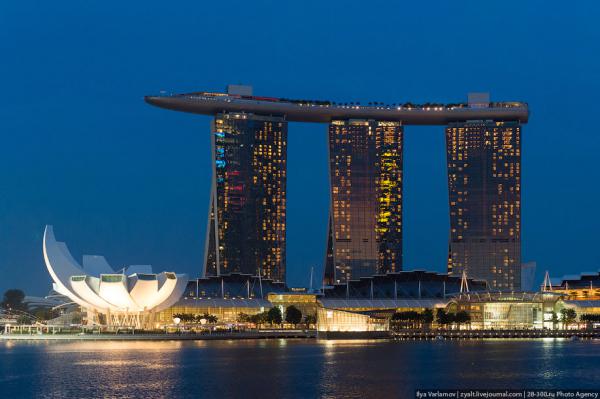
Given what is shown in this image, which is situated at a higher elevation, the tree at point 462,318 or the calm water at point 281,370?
the tree at point 462,318

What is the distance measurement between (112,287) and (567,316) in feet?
238

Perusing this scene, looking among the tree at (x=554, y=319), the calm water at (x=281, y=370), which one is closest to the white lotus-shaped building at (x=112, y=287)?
the calm water at (x=281, y=370)

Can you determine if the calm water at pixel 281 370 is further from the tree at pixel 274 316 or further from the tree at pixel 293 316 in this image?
the tree at pixel 293 316

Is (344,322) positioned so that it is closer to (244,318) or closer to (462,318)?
(462,318)

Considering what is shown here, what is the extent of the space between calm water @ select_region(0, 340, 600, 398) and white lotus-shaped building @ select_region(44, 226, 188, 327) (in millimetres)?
21550

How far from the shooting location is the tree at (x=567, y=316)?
168 metres

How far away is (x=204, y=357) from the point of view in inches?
3999

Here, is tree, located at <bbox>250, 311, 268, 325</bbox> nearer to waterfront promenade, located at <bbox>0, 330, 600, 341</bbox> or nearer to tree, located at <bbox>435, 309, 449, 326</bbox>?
waterfront promenade, located at <bbox>0, 330, 600, 341</bbox>

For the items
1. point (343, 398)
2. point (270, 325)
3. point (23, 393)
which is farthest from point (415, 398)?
point (270, 325)

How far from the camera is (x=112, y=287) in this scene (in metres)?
140

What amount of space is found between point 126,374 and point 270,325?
291 ft

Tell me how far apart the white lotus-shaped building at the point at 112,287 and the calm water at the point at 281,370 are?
21550 millimetres

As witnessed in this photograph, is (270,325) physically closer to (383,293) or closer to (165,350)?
(383,293)

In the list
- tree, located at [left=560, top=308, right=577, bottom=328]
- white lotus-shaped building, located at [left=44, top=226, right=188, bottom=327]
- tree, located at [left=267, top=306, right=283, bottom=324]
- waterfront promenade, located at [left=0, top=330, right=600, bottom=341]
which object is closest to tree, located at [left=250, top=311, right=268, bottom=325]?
tree, located at [left=267, top=306, right=283, bottom=324]
